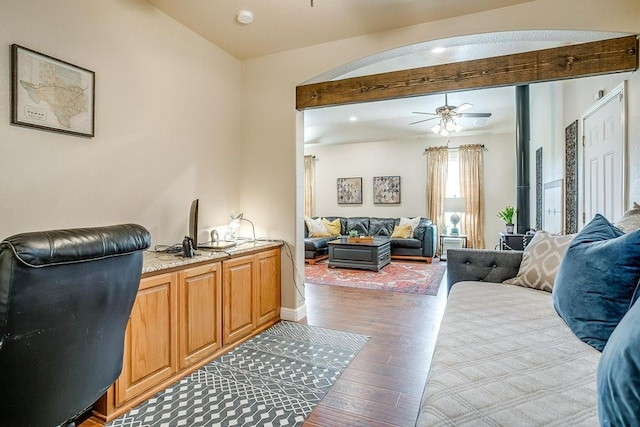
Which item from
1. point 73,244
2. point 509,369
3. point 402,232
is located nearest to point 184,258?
point 73,244

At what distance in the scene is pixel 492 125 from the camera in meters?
6.98

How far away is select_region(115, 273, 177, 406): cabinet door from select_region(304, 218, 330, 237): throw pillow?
548cm

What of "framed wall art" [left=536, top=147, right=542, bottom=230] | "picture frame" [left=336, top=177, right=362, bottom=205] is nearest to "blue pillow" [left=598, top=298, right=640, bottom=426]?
"framed wall art" [left=536, top=147, right=542, bottom=230]

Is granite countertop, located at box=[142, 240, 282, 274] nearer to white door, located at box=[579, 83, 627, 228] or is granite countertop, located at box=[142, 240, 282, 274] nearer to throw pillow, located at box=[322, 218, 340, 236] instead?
white door, located at box=[579, 83, 627, 228]

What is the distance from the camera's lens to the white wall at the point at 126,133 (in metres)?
1.88

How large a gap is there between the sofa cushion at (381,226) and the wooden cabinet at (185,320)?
16.2 ft

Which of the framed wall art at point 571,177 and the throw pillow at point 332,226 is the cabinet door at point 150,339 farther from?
the throw pillow at point 332,226

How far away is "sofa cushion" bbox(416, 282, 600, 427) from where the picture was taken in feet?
3.15

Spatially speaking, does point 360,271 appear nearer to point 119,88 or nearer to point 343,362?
point 343,362

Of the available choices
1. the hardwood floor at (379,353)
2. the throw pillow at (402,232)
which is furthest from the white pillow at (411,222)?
the hardwood floor at (379,353)

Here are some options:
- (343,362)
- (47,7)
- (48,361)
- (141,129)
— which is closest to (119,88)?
(141,129)

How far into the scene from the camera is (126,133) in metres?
2.45

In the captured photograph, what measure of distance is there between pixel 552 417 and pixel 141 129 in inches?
114

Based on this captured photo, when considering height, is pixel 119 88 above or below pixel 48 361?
above
